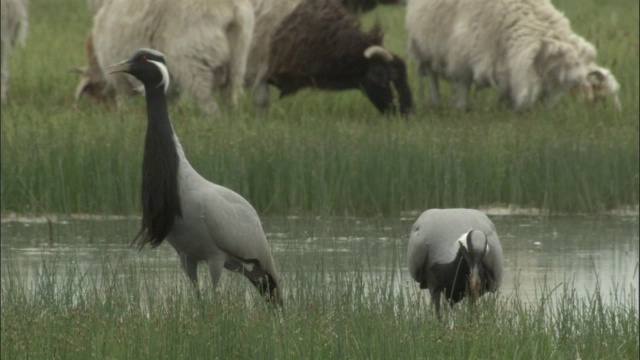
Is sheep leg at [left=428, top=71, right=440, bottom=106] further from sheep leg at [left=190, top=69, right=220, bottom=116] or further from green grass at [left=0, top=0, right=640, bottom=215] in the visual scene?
sheep leg at [left=190, top=69, right=220, bottom=116]

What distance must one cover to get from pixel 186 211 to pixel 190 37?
582 centimetres

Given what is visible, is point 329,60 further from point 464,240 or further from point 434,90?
point 464,240

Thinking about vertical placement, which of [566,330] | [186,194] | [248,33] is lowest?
[566,330]

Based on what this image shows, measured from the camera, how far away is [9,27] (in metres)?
14.8

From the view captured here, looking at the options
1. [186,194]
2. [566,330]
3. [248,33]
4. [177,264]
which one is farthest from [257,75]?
[566,330]

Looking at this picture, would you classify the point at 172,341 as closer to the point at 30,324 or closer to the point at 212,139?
the point at 30,324

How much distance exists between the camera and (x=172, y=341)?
18.8 ft

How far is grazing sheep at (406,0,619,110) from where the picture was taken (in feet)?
46.1

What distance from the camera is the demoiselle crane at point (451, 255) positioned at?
280 inches

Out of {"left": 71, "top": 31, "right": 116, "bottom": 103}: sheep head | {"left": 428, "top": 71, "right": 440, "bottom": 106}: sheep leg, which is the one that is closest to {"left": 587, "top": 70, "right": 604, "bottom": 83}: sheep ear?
{"left": 428, "top": 71, "right": 440, "bottom": 106}: sheep leg

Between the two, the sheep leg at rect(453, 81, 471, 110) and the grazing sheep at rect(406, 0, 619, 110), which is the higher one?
the grazing sheep at rect(406, 0, 619, 110)

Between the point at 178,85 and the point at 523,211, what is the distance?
335cm

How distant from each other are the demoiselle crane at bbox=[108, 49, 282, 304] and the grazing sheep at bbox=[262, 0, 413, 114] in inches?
268

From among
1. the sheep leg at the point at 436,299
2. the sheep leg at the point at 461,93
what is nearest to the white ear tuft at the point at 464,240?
the sheep leg at the point at 436,299
